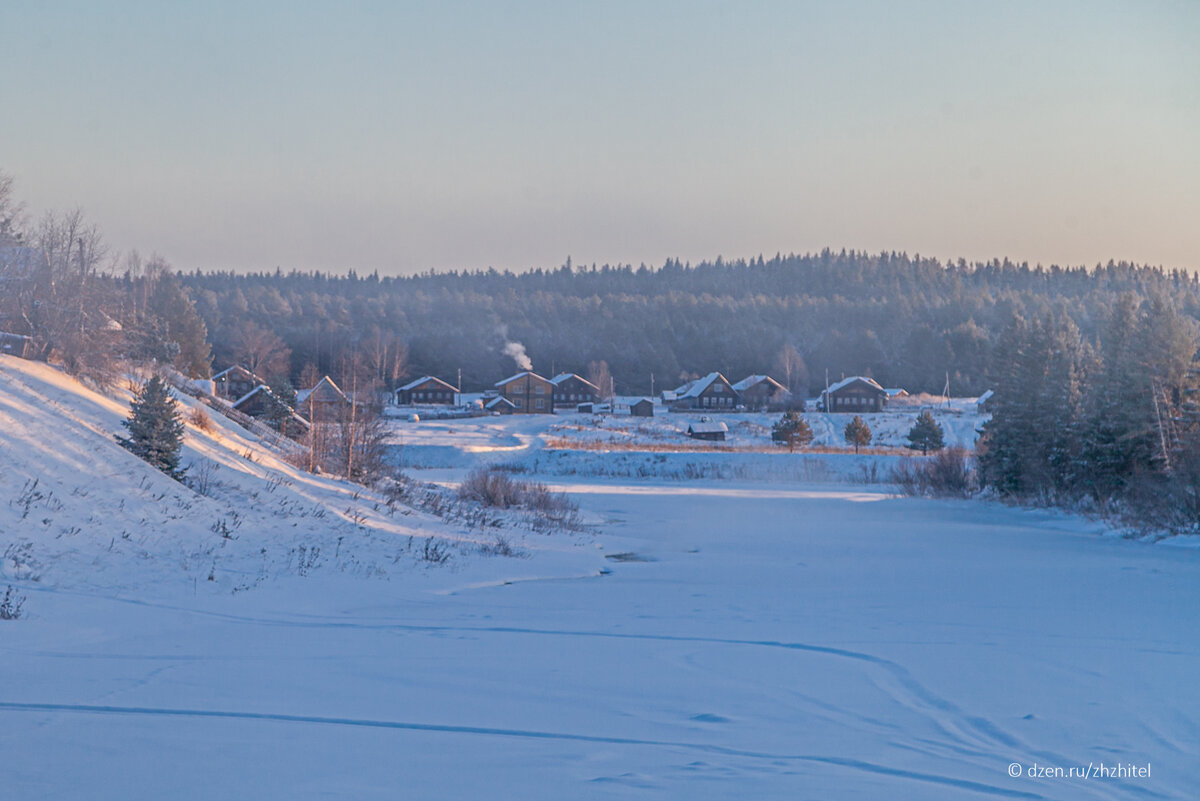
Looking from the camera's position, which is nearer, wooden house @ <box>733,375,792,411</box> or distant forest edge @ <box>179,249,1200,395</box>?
wooden house @ <box>733,375,792,411</box>

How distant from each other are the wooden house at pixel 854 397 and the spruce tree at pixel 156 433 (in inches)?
3480

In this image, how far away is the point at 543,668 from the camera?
8539mm

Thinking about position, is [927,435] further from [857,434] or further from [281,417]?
[281,417]

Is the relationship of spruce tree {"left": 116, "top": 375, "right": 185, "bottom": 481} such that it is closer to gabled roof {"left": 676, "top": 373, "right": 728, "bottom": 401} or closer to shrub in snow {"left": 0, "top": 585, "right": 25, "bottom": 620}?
shrub in snow {"left": 0, "top": 585, "right": 25, "bottom": 620}

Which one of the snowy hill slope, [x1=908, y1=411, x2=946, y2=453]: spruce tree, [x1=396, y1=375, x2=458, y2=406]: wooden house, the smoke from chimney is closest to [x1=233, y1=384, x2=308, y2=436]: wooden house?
the snowy hill slope

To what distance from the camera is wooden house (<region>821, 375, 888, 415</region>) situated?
334ft

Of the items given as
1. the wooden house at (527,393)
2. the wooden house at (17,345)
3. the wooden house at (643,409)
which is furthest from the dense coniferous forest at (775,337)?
the wooden house at (643,409)

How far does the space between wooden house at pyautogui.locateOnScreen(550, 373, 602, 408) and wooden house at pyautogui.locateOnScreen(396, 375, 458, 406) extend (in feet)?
38.7

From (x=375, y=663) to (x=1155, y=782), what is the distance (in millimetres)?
5867

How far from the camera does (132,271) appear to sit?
72375 millimetres

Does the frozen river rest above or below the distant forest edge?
below

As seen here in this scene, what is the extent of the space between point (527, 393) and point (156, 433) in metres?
84.8

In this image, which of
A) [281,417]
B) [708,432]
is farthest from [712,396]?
[281,417]

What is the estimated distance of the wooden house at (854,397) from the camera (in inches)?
4011
